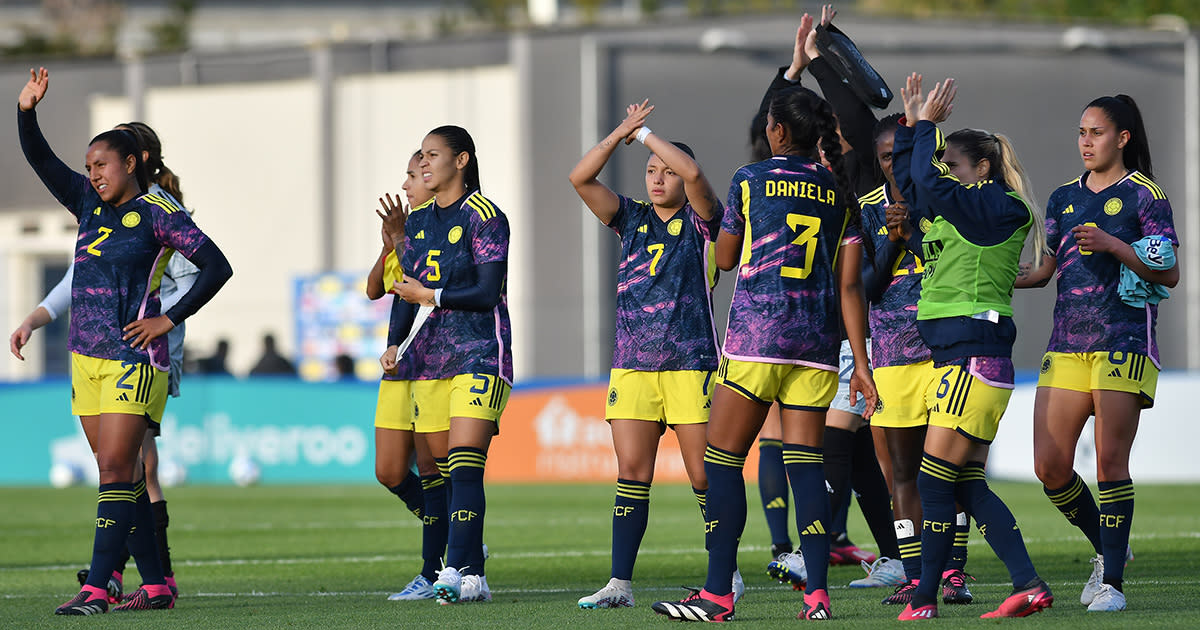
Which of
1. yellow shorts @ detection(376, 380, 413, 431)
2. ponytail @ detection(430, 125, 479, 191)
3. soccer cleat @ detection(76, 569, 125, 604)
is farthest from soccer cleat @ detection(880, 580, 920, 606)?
soccer cleat @ detection(76, 569, 125, 604)

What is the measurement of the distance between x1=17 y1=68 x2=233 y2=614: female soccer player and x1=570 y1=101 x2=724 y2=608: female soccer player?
6.44 ft

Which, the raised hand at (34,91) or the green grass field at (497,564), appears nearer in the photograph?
the green grass field at (497,564)

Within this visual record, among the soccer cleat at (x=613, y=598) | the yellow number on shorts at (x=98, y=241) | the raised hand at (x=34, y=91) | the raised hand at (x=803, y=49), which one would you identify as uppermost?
the raised hand at (x=803, y=49)

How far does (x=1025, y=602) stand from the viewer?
20.7 ft

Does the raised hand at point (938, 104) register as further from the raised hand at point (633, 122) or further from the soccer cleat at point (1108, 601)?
the soccer cleat at point (1108, 601)

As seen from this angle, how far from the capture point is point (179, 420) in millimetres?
19641

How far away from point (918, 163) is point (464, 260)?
2.51 meters

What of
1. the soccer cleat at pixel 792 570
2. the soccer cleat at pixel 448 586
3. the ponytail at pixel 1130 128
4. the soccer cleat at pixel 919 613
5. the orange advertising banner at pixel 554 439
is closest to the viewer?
the soccer cleat at pixel 919 613

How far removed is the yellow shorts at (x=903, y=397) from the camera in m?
7.28

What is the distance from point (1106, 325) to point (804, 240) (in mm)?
1543

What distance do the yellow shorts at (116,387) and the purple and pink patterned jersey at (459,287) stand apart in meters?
1.20

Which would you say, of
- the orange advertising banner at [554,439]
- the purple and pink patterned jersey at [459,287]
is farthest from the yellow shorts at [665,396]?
the orange advertising banner at [554,439]

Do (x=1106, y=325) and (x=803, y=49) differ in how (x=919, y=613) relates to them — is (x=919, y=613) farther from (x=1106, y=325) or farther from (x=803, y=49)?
(x=803, y=49)

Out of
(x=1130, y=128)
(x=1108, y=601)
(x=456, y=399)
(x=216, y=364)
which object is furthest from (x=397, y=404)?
(x=216, y=364)
